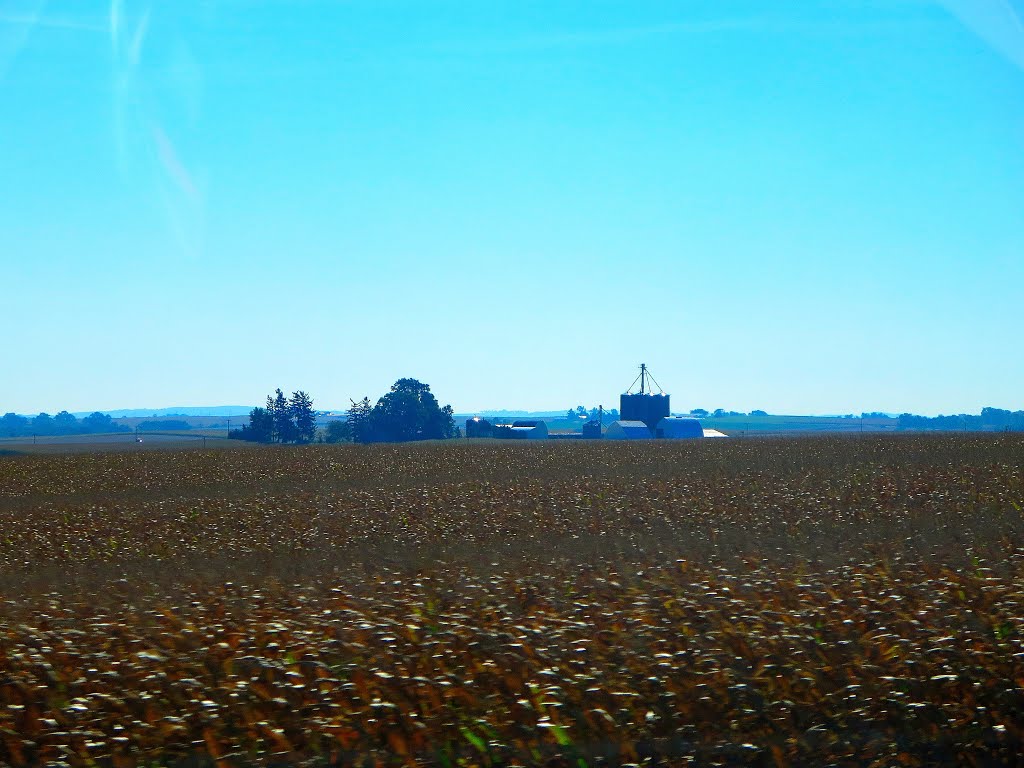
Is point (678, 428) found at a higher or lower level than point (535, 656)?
higher

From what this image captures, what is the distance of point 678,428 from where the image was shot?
12000 cm

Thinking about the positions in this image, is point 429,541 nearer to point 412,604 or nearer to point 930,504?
point 412,604

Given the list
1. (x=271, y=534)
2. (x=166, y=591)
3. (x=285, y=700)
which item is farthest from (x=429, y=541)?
(x=285, y=700)

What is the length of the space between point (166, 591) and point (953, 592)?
10.3 metres

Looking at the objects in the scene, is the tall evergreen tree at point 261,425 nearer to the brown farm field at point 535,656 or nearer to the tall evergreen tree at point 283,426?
the tall evergreen tree at point 283,426

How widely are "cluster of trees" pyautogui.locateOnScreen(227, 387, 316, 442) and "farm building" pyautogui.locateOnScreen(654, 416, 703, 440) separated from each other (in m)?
45.7

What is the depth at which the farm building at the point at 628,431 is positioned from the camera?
390ft

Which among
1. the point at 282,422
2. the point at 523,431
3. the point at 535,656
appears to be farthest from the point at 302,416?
the point at 535,656

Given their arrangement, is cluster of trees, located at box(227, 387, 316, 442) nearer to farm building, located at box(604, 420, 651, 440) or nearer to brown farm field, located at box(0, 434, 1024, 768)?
farm building, located at box(604, 420, 651, 440)

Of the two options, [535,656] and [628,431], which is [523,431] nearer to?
[628,431]

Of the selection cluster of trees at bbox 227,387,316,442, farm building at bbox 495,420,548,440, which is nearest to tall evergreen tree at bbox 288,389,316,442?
cluster of trees at bbox 227,387,316,442

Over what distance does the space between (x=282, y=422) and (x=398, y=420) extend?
54.5ft

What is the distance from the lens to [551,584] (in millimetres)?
13117

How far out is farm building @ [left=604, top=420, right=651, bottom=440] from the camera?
119 meters
